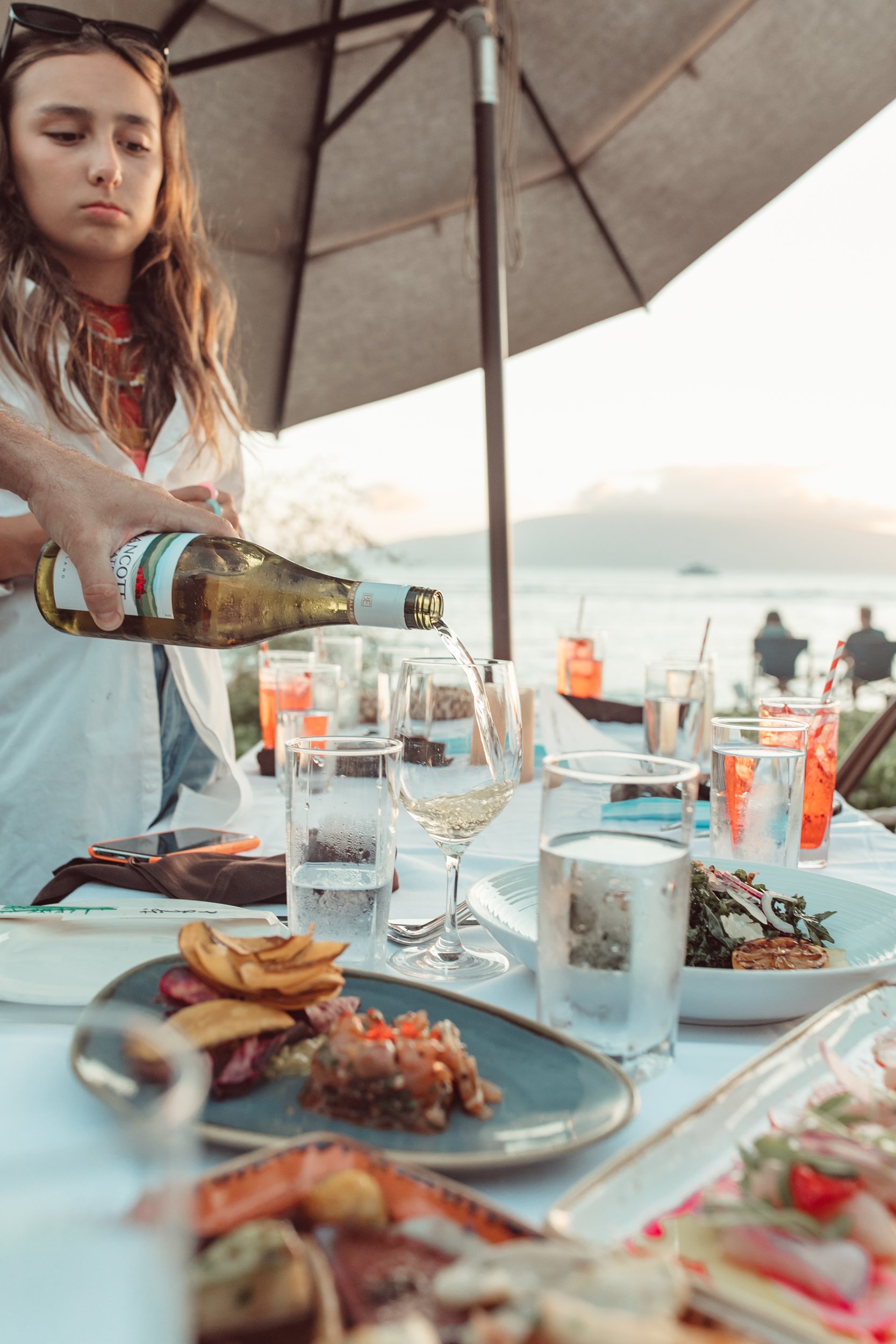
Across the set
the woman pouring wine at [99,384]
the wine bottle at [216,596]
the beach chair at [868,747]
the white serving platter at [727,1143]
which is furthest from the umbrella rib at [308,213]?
the white serving platter at [727,1143]

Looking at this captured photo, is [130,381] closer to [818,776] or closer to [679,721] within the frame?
[679,721]

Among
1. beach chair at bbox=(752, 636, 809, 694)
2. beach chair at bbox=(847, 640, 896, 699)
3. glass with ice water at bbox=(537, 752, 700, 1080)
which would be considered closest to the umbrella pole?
beach chair at bbox=(752, 636, 809, 694)

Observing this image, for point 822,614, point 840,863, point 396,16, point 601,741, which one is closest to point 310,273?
point 396,16

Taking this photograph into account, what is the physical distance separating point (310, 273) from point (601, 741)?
2637mm

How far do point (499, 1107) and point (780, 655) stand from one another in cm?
315

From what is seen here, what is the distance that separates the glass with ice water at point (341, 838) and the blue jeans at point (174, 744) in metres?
1.08

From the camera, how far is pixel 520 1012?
0.84 m

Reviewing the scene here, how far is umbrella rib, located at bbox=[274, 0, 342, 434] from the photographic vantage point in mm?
3377

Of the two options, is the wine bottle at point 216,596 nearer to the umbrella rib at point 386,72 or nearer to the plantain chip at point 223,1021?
the plantain chip at point 223,1021

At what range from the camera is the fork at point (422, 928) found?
3.29 ft

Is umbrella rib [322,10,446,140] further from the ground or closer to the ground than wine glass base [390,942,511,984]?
further from the ground

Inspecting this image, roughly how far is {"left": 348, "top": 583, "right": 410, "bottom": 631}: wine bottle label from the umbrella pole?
2.00m

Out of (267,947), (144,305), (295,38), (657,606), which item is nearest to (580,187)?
(295,38)

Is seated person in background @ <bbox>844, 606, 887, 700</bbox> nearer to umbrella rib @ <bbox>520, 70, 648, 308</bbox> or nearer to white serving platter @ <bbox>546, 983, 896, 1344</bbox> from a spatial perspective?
umbrella rib @ <bbox>520, 70, 648, 308</bbox>
